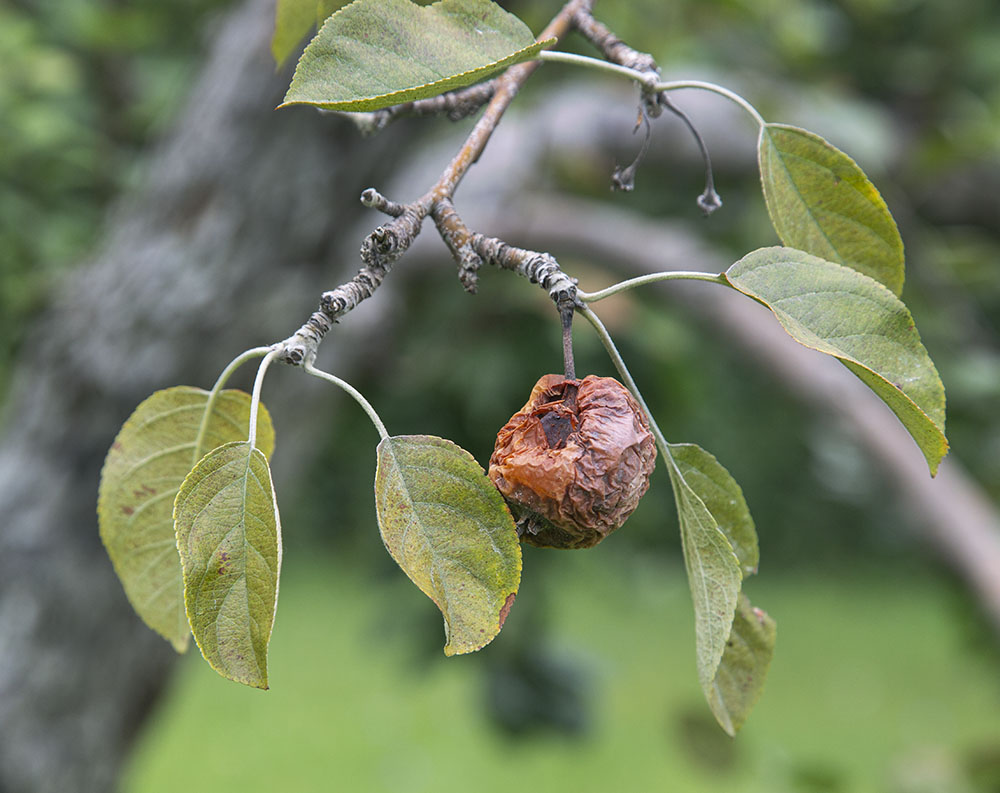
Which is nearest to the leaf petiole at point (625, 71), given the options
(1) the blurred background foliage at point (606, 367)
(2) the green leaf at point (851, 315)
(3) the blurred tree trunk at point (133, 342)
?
(2) the green leaf at point (851, 315)

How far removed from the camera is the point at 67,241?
7.59 ft

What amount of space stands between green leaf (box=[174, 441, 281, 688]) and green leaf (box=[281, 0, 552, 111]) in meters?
0.17

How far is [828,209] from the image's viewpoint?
20.9 inches

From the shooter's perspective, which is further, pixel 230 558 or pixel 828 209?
pixel 828 209

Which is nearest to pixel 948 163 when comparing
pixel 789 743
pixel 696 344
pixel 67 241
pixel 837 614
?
pixel 696 344

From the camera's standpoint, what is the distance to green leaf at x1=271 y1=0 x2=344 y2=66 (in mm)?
577

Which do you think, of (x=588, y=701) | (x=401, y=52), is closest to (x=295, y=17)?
(x=401, y=52)

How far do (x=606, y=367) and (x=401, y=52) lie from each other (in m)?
1.58

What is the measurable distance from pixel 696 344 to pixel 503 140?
1140 mm

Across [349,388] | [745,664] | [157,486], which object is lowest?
[157,486]

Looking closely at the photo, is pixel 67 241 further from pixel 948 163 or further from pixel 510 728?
pixel 948 163

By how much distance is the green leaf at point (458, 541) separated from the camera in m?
0.42

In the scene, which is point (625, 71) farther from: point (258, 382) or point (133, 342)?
point (133, 342)

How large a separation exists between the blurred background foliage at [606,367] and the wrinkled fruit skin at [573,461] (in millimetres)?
1079
